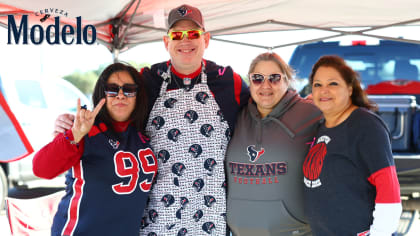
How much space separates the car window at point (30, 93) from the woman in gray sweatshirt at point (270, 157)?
192 inches

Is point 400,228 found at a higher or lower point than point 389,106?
lower

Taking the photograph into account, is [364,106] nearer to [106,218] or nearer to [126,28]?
[106,218]

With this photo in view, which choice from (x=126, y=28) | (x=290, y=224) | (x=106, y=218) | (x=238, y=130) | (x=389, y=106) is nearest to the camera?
(x=106, y=218)

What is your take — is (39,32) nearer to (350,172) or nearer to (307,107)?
(307,107)

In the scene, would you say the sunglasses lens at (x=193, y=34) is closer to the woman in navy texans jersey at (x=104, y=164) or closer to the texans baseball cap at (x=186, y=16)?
the texans baseball cap at (x=186, y=16)

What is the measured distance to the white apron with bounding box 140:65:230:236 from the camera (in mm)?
2041

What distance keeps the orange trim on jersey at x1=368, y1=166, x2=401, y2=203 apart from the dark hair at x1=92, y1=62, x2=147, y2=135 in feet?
3.69

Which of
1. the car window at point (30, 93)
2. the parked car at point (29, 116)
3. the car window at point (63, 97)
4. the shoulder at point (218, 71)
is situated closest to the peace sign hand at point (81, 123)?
the shoulder at point (218, 71)

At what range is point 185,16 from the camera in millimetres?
2109

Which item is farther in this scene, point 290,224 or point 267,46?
point 267,46

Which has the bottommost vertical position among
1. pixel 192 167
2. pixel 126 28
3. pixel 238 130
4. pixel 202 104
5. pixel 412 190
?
pixel 412 190

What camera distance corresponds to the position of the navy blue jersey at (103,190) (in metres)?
1.75

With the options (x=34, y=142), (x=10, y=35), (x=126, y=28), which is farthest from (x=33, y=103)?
(x=10, y=35)

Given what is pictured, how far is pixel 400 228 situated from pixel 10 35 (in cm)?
386
